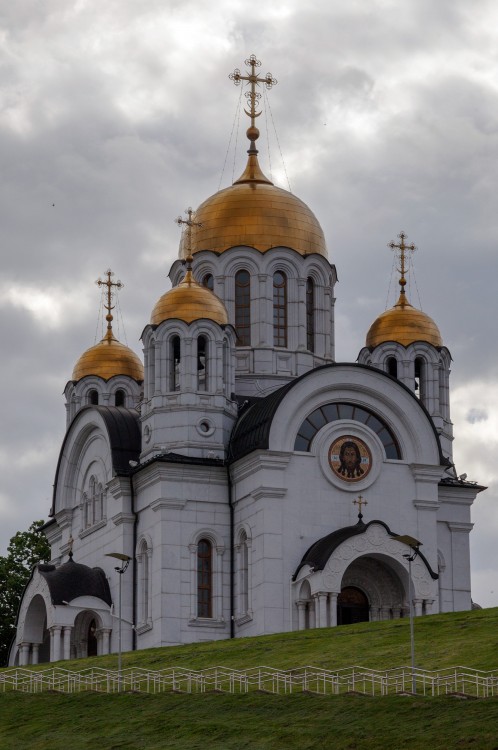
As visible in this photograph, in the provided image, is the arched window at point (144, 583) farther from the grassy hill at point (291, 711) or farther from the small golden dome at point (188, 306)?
the grassy hill at point (291, 711)

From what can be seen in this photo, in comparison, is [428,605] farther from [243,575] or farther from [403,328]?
[403,328]

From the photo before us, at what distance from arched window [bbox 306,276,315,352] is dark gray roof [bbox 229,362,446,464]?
4.15 m

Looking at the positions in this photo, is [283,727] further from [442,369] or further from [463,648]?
[442,369]

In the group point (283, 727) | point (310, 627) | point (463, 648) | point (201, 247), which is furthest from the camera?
point (201, 247)

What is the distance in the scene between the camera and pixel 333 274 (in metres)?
62.2

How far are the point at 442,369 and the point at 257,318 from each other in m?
6.75

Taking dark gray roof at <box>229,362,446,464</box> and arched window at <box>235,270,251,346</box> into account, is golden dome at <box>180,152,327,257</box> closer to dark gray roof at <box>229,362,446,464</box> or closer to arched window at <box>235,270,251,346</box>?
arched window at <box>235,270,251,346</box>

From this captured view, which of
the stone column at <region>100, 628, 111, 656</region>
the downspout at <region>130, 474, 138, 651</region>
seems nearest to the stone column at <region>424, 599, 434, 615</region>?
the downspout at <region>130, 474, 138, 651</region>

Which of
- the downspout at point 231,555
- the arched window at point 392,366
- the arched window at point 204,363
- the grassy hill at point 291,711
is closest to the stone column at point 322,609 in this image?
the downspout at point 231,555

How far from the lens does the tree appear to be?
6906 cm

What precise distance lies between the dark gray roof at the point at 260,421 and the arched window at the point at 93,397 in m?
10.0

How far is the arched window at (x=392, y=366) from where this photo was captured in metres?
62.4

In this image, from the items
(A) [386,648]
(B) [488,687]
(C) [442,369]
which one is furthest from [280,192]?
(B) [488,687]

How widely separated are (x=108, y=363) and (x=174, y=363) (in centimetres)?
936
